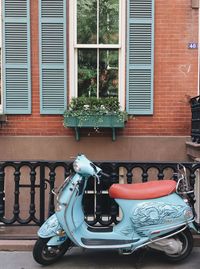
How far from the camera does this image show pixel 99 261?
4.84 meters

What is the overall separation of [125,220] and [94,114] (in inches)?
134

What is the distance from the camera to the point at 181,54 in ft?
26.4

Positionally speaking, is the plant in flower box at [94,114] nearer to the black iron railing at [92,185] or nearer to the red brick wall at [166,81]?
the red brick wall at [166,81]

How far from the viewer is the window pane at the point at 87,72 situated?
27.0 ft

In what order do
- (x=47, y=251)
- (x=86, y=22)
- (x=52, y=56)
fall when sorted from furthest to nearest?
(x=86, y=22) < (x=52, y=56) < (x=47, y=251)

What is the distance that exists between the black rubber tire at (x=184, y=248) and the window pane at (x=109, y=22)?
4.58m

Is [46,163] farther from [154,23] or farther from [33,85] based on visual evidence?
[154,23]

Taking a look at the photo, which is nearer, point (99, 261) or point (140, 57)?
point (99, 261)

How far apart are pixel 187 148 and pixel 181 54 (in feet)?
5.94

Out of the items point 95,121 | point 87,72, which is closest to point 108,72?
point 87,72

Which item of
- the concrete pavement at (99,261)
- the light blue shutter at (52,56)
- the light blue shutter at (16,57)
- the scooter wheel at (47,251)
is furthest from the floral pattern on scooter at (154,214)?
the light blue shutter at (16,57)

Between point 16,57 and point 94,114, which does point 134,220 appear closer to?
point 94,114

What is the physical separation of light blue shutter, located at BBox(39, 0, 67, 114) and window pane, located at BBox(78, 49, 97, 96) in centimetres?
38

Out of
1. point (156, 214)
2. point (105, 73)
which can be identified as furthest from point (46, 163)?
point (105, 73)
